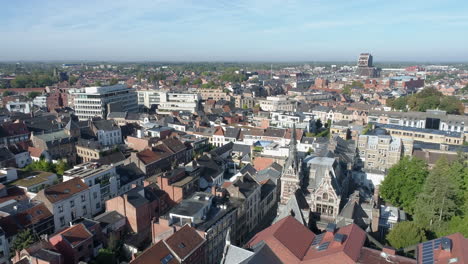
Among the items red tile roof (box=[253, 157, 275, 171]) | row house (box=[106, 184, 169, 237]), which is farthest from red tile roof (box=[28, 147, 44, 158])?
red tile roof (box=[253, 157, 275, 171])

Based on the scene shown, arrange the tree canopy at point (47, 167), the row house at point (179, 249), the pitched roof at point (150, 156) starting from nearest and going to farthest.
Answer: the row house at point (179, 249)
the pitched roof at point (150, 156)
the tree canopy at point (47, 167)

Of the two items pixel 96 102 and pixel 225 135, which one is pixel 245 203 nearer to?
pixel 225 135

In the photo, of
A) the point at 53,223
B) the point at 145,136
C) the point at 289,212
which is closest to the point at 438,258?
the point at 289,212

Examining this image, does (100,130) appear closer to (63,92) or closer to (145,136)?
(145,136)

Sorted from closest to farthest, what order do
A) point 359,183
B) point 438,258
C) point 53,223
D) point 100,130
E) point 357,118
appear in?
point 438,258 → point 53,223 → point 359,183 → point 100,130 → point 357,118

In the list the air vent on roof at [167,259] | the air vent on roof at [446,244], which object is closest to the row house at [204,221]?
the air vent on roof at [167,259]

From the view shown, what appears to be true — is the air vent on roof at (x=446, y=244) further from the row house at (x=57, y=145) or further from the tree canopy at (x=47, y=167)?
the row house at (x=57, y=145)

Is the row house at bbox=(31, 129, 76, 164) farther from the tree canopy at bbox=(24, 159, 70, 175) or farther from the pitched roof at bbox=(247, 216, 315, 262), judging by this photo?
the pitched roof at bbox=(247, 216, 315, 262)
